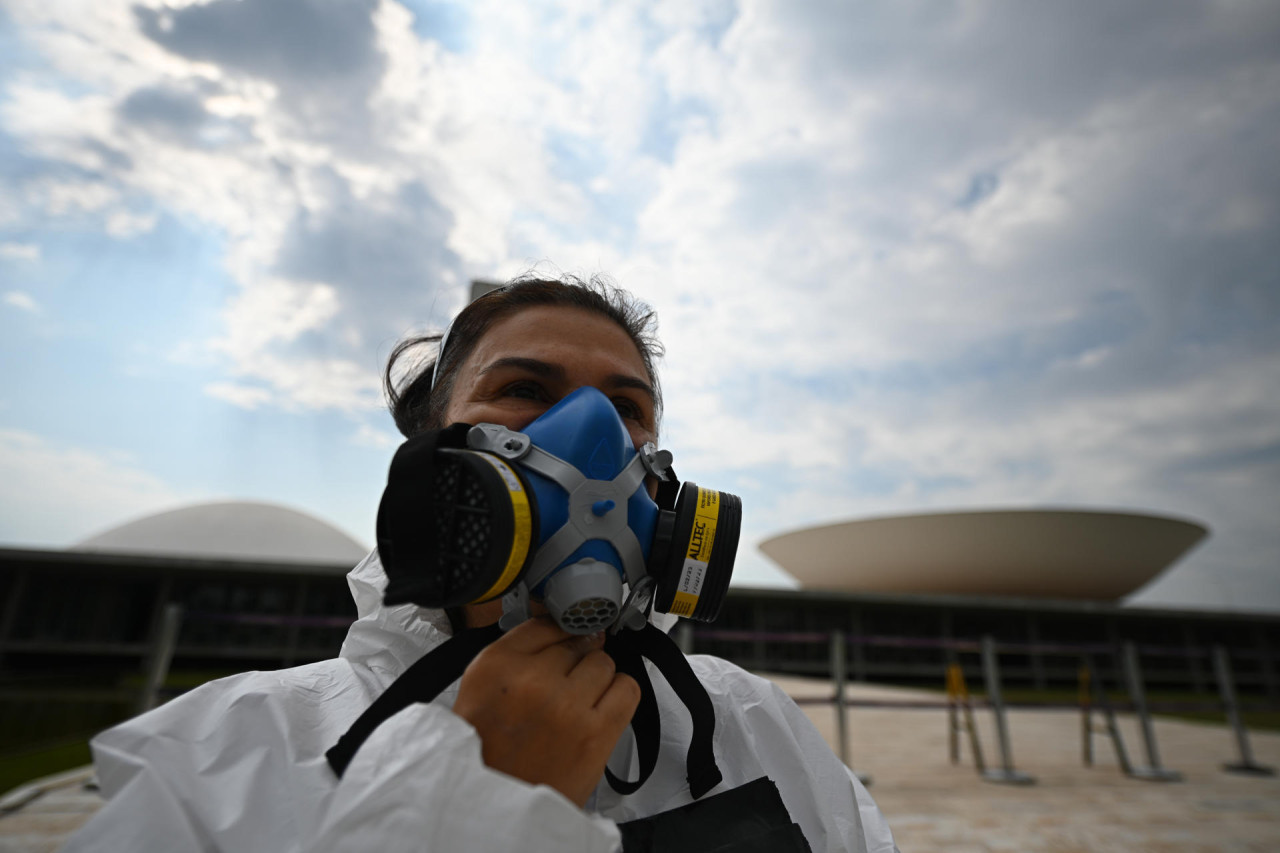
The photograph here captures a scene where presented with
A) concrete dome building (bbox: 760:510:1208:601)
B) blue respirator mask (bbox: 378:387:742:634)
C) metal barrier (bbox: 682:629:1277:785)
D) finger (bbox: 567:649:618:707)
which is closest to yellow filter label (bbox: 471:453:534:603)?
blue respirator mask (bbox: 378:387:742:634)

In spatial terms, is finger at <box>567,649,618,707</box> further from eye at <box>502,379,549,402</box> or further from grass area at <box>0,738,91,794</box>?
grass area at <box>0,738,91,794</box>

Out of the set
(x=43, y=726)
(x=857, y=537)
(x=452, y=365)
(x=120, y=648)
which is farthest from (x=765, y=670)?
(x=452, y=365)

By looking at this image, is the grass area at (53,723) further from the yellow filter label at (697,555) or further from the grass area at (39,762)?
the yellow filter label at (697,555)

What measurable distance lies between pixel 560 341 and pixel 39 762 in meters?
5.50

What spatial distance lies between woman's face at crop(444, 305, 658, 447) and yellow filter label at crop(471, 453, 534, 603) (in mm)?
266

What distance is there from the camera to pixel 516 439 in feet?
2.89

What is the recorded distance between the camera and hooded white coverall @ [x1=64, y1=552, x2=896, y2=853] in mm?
532

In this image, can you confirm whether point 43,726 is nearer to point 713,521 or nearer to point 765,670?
point 713,521

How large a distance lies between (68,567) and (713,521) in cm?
1587

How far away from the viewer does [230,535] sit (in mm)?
22125

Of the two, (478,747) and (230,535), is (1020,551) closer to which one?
(478,747)

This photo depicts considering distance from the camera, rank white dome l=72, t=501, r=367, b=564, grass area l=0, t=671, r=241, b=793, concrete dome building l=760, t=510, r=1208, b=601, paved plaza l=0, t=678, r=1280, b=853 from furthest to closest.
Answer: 1. white dome l=72, t=501, r=367, b=564
2. concrete dome building l=760, t=510, r=1208, b=601
3. grass area l=0, t=671, r=241, b=793
4. paved plaza l=0, t=678, r=1280, b=853

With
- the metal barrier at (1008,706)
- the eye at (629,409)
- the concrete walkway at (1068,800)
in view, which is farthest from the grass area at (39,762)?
the concrete walkway at (1068,800)

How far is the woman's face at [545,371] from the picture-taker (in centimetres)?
103
